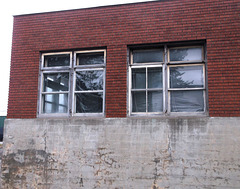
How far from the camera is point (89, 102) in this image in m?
6.99

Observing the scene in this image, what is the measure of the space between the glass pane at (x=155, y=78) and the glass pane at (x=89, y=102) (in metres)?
1.33

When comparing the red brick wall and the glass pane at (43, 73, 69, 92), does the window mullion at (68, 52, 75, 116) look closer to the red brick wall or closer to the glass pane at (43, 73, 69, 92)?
the glass pane at (43, 73, 69, 92)

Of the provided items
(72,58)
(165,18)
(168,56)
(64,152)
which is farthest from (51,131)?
(165,18)

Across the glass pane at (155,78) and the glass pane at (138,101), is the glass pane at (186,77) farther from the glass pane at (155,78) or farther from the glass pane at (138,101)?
the glass pane at (138,101)

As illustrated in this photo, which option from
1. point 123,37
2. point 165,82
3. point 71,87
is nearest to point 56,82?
point 71,87

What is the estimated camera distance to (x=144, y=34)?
6.68 m

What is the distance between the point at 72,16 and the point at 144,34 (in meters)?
2.11

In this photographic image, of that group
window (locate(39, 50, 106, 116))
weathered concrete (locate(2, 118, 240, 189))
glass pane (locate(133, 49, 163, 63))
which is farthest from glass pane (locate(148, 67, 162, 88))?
window (locate(39, 50, 106, 116))

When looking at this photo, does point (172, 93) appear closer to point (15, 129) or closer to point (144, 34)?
point (144, 34)

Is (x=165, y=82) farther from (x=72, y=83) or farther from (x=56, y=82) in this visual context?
(x=56, y=82)

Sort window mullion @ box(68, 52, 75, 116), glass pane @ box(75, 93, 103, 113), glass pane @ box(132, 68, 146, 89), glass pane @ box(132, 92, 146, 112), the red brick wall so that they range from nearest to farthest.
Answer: the red brick wall, glass pane @ box(132, 92, 146, 112), glass pane @ box(132, 68, 146, 89), glass pane @ box(75, 93, 103, 113), window mullion @ box(68, 52, 75, 116)

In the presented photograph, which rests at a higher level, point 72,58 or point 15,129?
point 72,58

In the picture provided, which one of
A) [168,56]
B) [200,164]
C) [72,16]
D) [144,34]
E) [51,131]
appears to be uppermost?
[72,16]

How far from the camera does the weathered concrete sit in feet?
19.3
